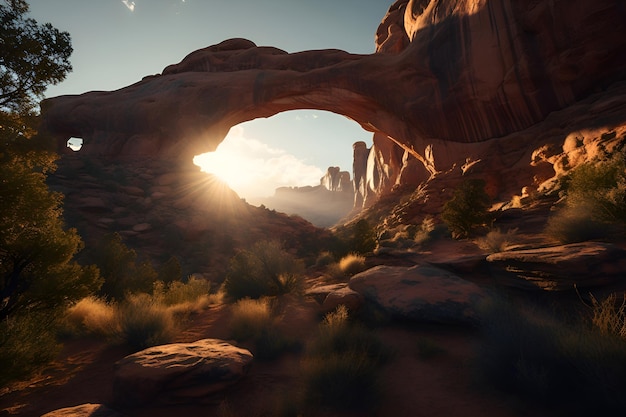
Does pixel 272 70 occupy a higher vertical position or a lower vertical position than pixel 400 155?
higher

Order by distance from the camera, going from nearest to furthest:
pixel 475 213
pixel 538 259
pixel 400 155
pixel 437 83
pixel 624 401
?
pixel 624 401 < pixel 538 259 < pixel 475 213 < pixel 437 83 < pixel 400 155

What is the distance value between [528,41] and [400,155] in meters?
20.1

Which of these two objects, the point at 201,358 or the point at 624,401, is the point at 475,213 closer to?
the point at 624,401

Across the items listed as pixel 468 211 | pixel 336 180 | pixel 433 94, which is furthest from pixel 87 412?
pixel 336 180

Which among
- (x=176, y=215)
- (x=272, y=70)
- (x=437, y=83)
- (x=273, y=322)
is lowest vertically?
(x=273, y=322)

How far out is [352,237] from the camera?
11.7 m

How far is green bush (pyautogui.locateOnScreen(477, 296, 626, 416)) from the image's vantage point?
2645mm

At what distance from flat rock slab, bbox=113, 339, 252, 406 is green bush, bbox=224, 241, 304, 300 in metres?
3.97

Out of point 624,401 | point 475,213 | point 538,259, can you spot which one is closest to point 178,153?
point 475,213

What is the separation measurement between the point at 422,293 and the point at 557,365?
95.2 inches

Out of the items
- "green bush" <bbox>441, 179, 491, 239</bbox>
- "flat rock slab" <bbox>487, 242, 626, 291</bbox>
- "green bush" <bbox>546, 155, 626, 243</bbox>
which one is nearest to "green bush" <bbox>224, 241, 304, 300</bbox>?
"flat rock slab" <bbox>487, 242, 626, 291</bbox>

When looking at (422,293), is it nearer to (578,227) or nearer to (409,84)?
(578,227)

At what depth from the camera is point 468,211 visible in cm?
1100

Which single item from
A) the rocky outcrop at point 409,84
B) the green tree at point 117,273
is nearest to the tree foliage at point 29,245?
the green tree at point 117,273
